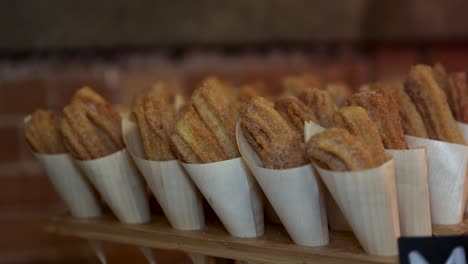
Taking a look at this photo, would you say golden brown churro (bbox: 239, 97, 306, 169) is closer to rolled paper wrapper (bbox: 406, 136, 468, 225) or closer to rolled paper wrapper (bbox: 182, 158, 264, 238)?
rolled paper wrapper (bbox: 182, 158, 264, 238)

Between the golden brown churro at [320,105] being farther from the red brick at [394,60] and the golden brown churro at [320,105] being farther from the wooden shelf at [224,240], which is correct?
the red brick at [394,60]

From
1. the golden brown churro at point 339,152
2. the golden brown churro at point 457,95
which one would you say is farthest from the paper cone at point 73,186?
the golden brown churro at point 457,95

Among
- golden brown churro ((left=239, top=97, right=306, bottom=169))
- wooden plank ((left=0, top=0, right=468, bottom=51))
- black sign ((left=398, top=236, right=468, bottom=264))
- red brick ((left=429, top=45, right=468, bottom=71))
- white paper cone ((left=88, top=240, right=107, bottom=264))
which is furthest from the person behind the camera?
red brick ((left=429, top=45, right=468, bottom=71))

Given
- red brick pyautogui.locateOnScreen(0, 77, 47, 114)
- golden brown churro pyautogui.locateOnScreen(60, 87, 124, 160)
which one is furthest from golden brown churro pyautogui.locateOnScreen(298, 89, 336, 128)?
red brick pyautogui.locateOnScreen(0, 77, 47, 114)

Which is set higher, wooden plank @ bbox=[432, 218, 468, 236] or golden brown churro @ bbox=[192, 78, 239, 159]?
golden brown churro @ bbox=[192, 78, 239, 159]

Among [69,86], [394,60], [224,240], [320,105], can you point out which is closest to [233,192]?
[224,240]

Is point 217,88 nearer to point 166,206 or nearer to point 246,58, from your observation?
point 166,206
